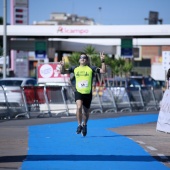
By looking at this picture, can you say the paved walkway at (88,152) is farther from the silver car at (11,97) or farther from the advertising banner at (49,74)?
the advertising banner at (49,74)

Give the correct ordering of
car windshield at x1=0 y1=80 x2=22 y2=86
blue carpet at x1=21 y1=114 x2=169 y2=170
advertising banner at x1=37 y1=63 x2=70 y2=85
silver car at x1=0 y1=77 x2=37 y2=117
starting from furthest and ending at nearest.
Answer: advertising banner at x1=37 y1=63 x2=70 y2=85
car windshield at x1=0 y1=80 x2=22 y2=86
silver car at x1=0 y1=77 x2=37 y2=117
blue carpet at x1=21 y1=114 x2=169 y2=170

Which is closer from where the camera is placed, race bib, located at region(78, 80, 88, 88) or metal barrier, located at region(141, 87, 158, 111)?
race bib, located at region(78, 80, 88, 88)

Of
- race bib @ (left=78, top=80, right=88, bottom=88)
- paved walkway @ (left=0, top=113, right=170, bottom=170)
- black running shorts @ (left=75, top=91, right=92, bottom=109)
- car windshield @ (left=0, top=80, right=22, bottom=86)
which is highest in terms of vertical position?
race bib @ (left=78, top=80, right=88, bottom=88)

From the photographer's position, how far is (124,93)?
31234mm

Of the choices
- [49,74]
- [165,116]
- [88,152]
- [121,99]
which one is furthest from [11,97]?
[49,74]

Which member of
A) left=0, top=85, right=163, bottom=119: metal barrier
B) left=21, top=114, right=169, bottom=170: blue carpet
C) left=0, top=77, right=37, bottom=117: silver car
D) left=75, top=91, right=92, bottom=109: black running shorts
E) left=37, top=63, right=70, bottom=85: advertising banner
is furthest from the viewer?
left=37, top=63, right=70, bottom=85: advertising banner

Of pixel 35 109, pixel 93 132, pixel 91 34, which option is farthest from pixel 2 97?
pixel 91 34

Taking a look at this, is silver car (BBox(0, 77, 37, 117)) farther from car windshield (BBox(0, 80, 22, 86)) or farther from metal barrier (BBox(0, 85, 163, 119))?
car windshield (BBox(0, 80, 22, 86))

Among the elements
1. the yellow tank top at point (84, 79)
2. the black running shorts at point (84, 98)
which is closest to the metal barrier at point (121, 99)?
the black running shorts at point (84, 98)

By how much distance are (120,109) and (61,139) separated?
15.7 m

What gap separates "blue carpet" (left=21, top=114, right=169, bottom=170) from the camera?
11.1m

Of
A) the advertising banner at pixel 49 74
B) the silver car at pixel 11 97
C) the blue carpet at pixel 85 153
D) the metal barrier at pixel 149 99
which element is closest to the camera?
the blue carpet at pixel 85 153

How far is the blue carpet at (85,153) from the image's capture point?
1106 centimetres

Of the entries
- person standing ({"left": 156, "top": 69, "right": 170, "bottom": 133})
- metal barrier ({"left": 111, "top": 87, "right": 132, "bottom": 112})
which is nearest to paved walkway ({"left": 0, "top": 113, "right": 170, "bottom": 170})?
person standing ({"left": 156, "top": 69, "right": 170, "bottom": 133})
